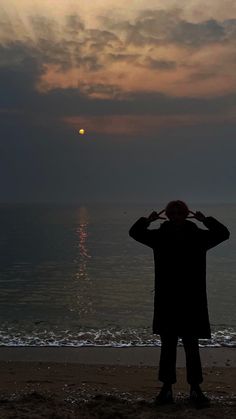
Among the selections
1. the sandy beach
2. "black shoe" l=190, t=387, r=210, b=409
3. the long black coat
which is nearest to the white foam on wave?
the sandy beach

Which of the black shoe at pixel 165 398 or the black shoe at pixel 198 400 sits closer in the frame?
the black shoe at pixel 198 400

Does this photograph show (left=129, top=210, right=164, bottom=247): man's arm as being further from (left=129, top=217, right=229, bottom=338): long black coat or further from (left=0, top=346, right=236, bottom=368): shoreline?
(left=0, top=346, right=236, bottom=368): shoreline

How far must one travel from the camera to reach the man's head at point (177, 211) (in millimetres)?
5996

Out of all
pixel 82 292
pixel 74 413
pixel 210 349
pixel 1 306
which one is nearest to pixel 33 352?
pixel 210 349

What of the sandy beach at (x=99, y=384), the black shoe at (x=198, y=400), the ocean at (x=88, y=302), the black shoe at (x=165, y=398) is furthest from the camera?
the ocean at (x=88, y=302)

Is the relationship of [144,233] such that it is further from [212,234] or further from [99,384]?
[99,384]

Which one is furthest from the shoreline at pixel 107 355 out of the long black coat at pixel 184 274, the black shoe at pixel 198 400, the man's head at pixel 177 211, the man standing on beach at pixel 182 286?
the man's head at pixel 177 211

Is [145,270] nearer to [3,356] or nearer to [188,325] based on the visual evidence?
[3,356]

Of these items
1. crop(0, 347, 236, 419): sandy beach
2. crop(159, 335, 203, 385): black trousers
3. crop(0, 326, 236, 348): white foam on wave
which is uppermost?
crop(159, 335, 203, 385): black trousers

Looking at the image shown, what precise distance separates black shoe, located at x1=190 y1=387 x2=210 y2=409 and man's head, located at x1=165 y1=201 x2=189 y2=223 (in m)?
2.36

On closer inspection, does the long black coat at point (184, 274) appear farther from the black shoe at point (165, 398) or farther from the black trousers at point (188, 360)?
the black shoe at point (165, 398)

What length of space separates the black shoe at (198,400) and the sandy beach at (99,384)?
0.30 feet

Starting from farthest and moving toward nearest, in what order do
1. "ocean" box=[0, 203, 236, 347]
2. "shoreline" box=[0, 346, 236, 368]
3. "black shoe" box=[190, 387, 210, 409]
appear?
"ocean" box=[0, 203, 236, 347] < "shoreline" box=[0, 346, 236, 368] < "black shoe" box=[190, 387, 210, 409]

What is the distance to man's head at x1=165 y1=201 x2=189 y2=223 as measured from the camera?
19.7 ft
